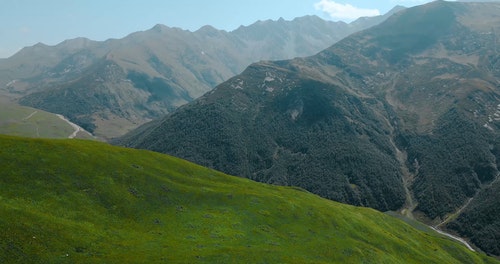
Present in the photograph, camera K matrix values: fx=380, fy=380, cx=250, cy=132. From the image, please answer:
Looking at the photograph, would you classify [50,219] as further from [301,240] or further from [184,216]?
[301,240]

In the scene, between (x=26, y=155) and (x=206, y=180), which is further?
(x=206, y=180)

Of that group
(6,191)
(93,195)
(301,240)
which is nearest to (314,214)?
(301,240)

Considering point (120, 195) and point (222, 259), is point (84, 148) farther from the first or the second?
point (222, 259)

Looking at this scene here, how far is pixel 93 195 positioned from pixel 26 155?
49.6ft

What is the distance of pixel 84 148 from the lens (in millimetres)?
86688

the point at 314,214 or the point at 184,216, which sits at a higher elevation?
the point at 184,216

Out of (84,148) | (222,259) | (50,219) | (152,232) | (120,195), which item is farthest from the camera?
(84,148)

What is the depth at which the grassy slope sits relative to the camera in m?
55.4

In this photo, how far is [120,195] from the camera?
248ft

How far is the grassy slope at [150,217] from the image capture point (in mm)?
55406

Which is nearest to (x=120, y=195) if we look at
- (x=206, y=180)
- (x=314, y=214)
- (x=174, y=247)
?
(x=174, y=247)

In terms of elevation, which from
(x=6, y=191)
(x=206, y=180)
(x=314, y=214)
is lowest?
(x=314, y=214)

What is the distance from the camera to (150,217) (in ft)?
245

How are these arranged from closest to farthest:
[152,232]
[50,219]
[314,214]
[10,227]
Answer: [10,227] < [50,219] < [152,232] < [314,214]
